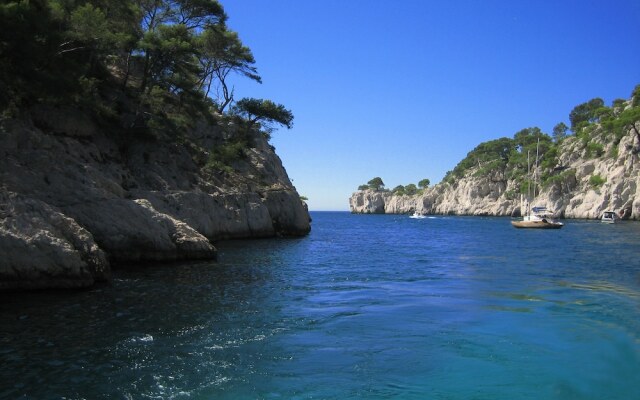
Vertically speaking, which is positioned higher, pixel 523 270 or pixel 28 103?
pixel 28 103

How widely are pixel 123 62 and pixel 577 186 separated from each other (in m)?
91.0

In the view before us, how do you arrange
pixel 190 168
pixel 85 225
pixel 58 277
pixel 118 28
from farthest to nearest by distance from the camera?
pixel 190 168
pixel 118 28
pixel 85 225
pixel 58 277

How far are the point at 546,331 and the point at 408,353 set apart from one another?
3.84 meters

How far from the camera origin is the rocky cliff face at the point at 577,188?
263ft

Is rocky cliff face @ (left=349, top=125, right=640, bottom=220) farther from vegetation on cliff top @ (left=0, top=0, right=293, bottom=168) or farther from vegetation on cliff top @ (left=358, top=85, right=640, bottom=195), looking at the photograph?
vegetation on cliff top @ (left=0, top=0, right=293, bottom=168)

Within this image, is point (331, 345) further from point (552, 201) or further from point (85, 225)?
point (552, 201)

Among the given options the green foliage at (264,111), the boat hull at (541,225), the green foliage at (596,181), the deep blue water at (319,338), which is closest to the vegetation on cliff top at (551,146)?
the green foliage at (596,181)

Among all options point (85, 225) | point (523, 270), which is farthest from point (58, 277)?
point (523, 270)

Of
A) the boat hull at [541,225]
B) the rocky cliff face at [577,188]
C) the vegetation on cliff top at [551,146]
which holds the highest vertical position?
the vegetation on cliff top at [551,146]

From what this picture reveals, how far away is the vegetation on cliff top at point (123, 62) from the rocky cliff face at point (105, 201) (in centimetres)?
141

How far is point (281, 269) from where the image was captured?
20188 mm

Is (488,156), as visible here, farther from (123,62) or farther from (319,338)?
(319,338)

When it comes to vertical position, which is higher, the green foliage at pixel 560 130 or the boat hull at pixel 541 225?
the green foliage at pixel 560 130

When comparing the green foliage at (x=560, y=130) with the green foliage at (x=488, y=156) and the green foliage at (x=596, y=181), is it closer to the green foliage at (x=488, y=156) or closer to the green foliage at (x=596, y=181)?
the green foliage at (x=488, y=156)
